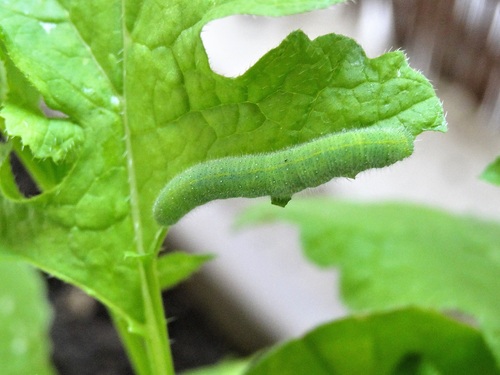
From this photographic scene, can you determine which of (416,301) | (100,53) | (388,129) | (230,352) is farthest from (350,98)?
(230,352)

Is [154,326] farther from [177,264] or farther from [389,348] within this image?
[389,348]

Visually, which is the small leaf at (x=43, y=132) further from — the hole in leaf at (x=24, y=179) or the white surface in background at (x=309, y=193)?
the hole in leaf at (x=24, y=179)

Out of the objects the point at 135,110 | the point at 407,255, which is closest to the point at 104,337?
the point at 407,255

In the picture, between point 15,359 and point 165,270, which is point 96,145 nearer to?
point 165,270

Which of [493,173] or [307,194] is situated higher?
[493,173]

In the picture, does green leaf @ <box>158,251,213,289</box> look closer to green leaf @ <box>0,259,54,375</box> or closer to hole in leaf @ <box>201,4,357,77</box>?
green leaf @ <box>0,259,54,375</box>

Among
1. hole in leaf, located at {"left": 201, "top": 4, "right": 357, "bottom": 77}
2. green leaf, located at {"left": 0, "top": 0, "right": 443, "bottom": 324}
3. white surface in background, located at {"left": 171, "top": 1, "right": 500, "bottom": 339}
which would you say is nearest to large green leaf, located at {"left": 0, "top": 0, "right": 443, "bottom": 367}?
green leaf, located at {"left": 0, "top": 0, "right": 443, "bottom": 324}
